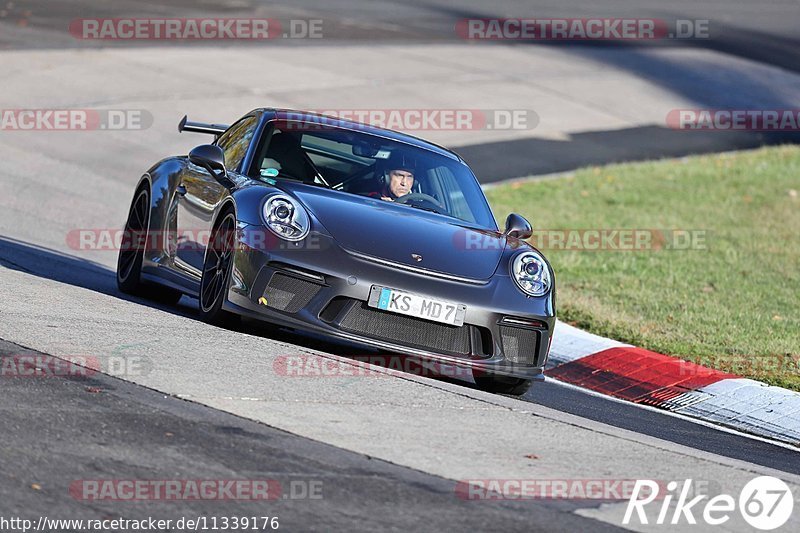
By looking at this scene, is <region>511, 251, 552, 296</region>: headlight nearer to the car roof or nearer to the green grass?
→ the car roof

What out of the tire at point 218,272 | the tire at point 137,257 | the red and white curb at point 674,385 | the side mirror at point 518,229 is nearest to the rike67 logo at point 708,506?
the red and white curb at point 674,385

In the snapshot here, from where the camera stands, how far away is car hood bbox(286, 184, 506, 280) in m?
7.56

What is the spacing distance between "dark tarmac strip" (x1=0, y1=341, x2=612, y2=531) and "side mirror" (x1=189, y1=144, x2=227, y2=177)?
2.59m

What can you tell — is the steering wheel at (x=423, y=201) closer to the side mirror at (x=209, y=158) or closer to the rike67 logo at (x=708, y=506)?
the side mirror at (x=209, y=158)

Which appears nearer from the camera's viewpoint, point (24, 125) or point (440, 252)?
point (440, 252)

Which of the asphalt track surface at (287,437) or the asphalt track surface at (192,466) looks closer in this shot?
the asphalt track surface at (192,466)

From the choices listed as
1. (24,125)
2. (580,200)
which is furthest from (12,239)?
(580,200)

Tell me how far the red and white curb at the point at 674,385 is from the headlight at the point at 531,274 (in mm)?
1562

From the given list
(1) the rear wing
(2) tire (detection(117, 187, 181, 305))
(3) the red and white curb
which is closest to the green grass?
(3) the red and white curb

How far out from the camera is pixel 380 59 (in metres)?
24.2

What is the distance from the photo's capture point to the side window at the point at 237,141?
8875 millimetres

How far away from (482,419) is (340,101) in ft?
46.7

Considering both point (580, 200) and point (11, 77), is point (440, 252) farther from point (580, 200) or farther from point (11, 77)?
point (11, 77)

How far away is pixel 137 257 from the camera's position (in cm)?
945
